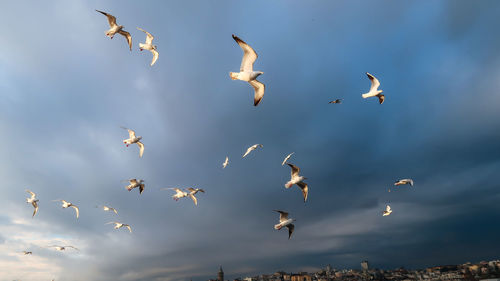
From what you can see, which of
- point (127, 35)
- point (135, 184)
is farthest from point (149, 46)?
point (135, 184)

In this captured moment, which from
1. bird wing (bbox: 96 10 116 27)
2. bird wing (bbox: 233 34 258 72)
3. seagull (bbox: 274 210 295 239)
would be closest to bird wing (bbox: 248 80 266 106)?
bird wing (bbox: 233 34 258 72)

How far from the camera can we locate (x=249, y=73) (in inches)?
811

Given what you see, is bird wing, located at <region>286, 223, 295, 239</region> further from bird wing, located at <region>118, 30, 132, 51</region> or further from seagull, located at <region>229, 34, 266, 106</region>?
bird wing, located at <region>118, 30, 132, 51</region>

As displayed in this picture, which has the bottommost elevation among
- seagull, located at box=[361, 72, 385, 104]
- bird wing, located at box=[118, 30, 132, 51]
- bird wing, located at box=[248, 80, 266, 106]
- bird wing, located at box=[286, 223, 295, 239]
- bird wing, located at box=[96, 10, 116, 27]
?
bird wing, located at box=[286, 223, 295, 239]

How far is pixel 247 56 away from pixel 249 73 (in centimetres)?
127

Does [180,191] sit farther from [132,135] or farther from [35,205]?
[35,205]

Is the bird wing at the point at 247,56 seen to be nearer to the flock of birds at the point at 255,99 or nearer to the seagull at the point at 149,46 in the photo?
the flock of birds at the point at 255,99

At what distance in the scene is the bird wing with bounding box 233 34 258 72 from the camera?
19.0 meters

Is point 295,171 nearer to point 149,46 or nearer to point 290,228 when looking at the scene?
point 290,228

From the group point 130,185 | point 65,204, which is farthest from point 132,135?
point 65,204

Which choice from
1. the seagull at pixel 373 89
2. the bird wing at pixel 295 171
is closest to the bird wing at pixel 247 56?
the bird wing at pixel 295 171

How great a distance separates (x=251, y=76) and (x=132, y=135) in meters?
20.2

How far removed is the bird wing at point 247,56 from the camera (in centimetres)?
1896

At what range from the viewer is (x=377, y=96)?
33438mm
